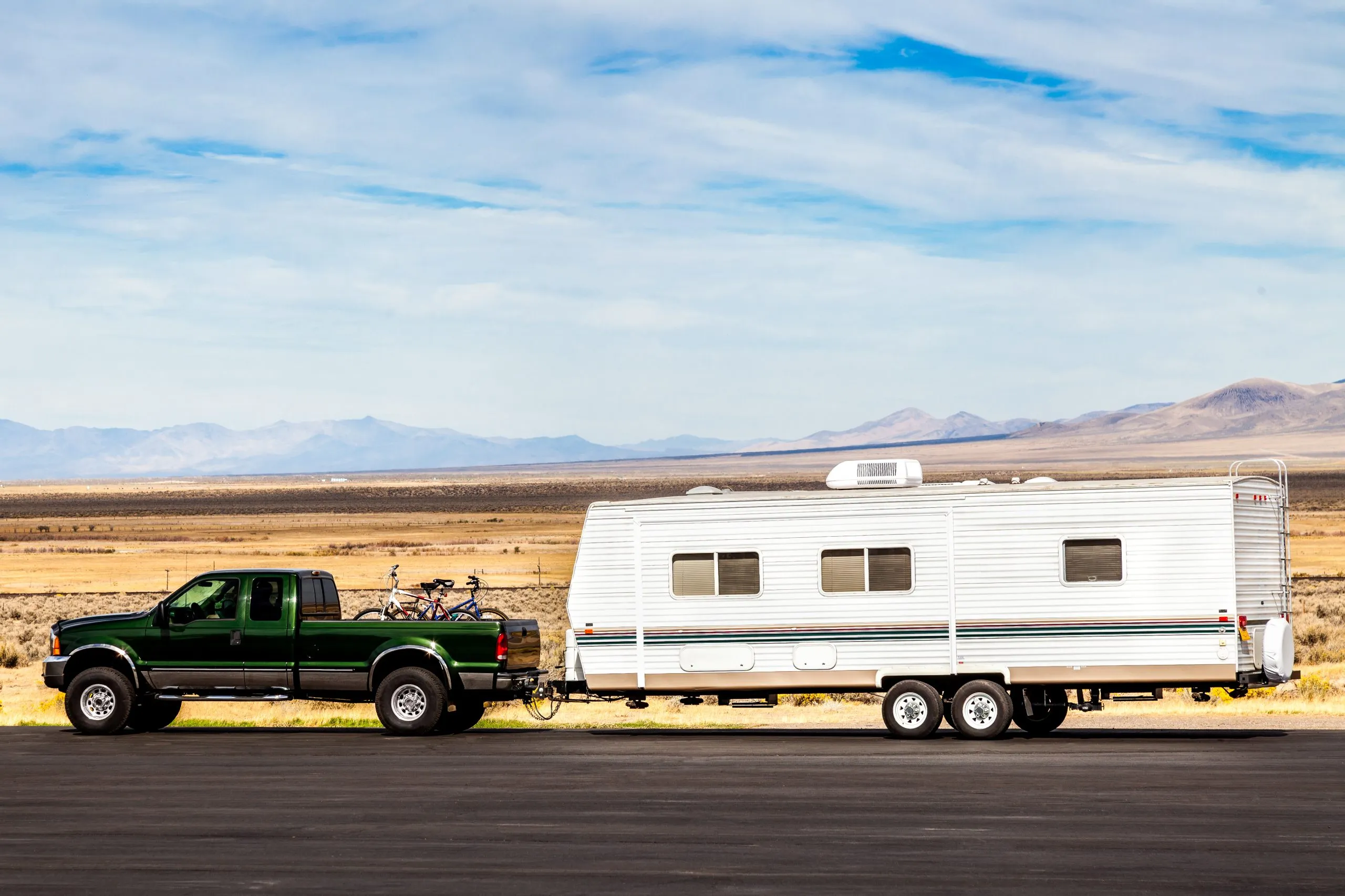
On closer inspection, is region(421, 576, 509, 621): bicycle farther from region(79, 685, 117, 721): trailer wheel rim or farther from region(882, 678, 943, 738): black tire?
region(882, 678, 943, 738): black tire

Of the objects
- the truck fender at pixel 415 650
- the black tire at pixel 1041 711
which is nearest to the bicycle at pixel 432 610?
the truck fender at pixel 415 650

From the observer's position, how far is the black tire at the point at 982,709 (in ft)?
61.1

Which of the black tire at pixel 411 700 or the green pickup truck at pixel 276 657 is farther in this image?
the black tire at pixel 411 700

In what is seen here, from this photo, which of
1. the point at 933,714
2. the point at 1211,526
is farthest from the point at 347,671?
the point at 1211,526

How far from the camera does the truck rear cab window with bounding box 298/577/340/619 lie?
20250 mm

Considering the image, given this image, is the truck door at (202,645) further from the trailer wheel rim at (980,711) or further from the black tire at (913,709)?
the trailer wheel rim at (980,711)

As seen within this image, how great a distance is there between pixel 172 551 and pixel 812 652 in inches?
2348

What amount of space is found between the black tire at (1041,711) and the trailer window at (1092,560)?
4.57 feet

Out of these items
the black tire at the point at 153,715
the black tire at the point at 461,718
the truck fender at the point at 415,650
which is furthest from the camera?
the black tire at the point at 153,715

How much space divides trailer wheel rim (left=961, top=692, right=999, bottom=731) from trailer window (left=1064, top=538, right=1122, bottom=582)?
5.52ft

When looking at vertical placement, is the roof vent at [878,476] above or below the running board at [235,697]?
above

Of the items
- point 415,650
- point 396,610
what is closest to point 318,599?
point 396,610

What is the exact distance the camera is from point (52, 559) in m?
68.6

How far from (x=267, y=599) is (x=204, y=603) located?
83cm
